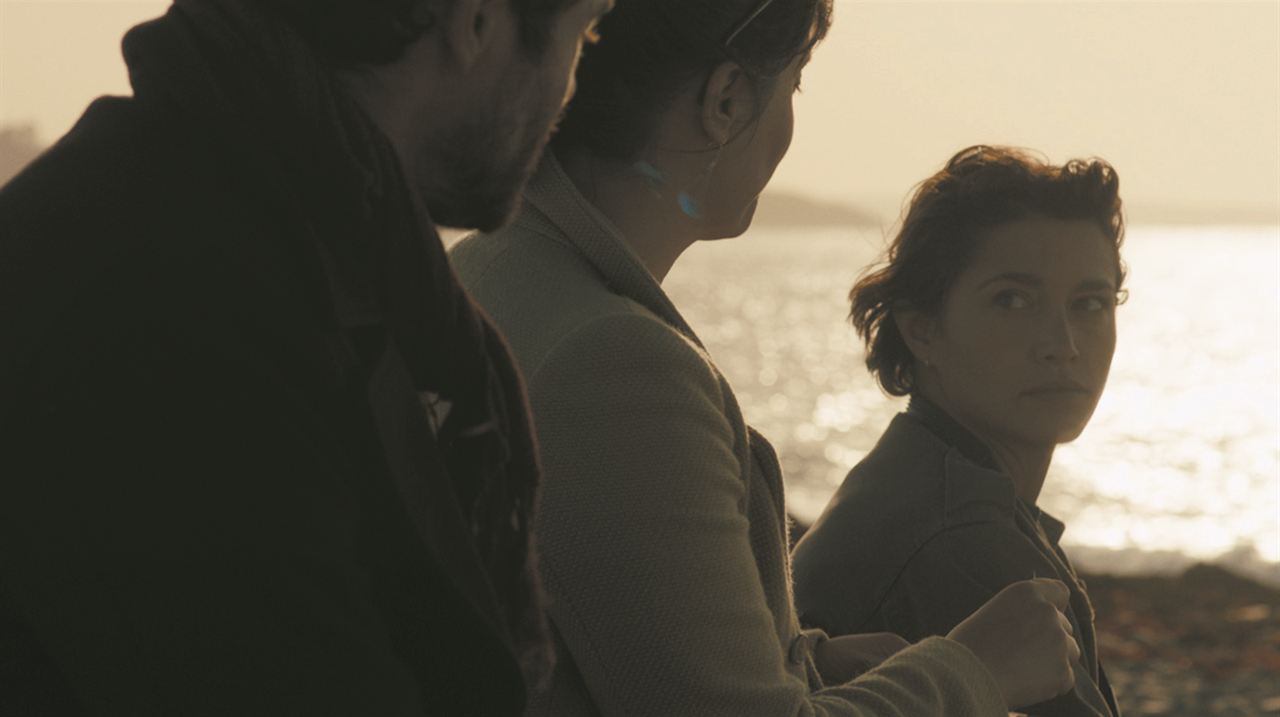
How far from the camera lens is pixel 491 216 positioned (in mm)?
1605

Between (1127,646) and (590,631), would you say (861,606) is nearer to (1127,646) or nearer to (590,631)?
(590,631)

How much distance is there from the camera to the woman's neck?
85.9 inches

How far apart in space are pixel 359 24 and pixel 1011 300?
2.07 metres

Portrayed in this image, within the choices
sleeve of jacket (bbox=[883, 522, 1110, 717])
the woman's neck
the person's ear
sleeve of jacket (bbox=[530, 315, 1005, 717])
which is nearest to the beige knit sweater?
sleeve of jacket (bbox=[530, 315, 1005, 717])

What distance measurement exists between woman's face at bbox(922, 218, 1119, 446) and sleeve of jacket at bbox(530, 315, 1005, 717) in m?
1.36

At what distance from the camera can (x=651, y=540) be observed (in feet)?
5.84

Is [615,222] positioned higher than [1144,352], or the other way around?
[615,222]

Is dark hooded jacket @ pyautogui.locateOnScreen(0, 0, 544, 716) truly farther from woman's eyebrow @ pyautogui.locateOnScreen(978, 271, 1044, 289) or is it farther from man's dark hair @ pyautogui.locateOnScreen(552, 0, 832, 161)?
woman's eyebrow @ pyautogui.locateOnScreen(978, 271, 1044, 289)

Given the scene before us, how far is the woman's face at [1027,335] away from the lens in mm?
3156

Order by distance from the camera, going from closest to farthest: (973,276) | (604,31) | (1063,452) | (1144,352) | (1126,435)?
(604,31) → (973,276) → (1063,452) → (1126,435) → (1144,352)

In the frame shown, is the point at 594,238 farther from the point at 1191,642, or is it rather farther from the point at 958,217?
the point at 1191,642

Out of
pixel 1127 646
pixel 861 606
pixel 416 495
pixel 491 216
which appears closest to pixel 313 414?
pixel 416 495

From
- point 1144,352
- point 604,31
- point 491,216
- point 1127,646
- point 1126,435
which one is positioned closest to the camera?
point 491,216

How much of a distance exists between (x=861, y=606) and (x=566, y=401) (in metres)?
1.15
